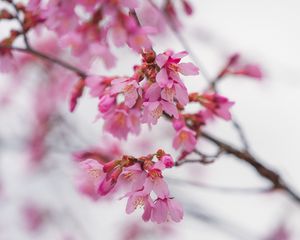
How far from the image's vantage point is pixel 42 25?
2.16 meters

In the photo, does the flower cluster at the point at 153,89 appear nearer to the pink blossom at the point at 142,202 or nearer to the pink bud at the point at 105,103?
the pink bud at the point at 105,103

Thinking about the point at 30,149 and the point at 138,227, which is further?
the point at 138,227

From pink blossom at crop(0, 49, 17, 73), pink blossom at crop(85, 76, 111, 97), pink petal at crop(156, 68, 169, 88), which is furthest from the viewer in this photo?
pink blossom at crop(0, 49, 17, 73)

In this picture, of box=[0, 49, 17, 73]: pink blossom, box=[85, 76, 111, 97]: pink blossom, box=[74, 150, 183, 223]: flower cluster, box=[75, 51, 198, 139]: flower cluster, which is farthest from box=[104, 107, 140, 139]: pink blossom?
box=[0, 49, 17, 73]: pink blossom

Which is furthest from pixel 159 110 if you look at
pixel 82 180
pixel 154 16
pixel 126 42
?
pixel 154 16

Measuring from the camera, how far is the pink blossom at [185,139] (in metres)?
1.81

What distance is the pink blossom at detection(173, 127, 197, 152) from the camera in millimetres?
1808

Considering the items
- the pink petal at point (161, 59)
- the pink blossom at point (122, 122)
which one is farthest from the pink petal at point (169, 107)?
the pink blossom at point (122, 122)

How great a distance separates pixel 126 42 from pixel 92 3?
0.51 ft

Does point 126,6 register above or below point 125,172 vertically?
above

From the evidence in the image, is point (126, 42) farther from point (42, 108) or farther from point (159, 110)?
point (42, 108)

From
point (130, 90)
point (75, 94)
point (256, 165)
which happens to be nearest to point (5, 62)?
point (75, 94)

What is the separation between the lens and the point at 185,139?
183 centimetres

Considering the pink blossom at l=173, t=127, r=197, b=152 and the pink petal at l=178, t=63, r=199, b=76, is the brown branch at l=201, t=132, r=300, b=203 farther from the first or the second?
the pink petal at l=178, t=63, r=199, b=76
